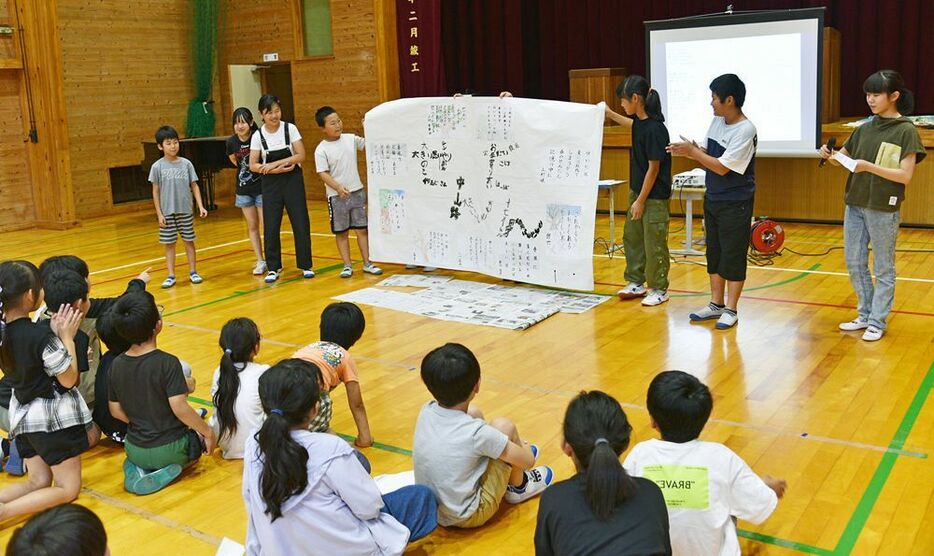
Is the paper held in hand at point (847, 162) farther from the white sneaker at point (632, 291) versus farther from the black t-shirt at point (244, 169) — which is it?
the black t-shirt at point (244, 169)

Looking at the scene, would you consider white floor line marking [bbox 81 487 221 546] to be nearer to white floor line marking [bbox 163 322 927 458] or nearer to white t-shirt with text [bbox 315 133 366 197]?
white floor line marking [bbox 163 322 927 458]

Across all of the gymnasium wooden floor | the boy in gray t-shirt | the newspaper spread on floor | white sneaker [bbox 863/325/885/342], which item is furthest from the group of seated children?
the boy in gray t-shirt

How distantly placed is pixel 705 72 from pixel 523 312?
3.59m

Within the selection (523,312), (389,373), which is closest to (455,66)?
(523,312)

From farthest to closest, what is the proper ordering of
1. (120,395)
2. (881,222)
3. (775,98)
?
(775,98) → (881,222) → (120,395)

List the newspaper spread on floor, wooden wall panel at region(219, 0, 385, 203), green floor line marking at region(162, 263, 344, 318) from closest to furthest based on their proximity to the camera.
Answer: the newspaper spread on floor < green floor line marking at region(162, 263, 344, 318) < wooden wall panel at region(219, 0, 385, 203)

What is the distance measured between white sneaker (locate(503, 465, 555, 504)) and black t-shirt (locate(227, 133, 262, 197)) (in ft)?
14.7

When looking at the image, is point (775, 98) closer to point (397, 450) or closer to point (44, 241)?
point (397, 450)

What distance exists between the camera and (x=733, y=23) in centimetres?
778

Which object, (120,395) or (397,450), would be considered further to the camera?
(397,450)

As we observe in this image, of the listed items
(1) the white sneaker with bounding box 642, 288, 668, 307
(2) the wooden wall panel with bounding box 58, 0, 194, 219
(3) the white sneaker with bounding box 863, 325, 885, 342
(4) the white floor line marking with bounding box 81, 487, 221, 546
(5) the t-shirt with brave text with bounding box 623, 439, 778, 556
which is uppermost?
(2) the wooden wall panel with bounding box 58, 0, 194, 219

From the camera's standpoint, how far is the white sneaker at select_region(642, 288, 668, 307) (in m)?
5.64

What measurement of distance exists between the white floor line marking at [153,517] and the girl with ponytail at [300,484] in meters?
0.53

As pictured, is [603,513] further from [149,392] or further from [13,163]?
[13,163]
